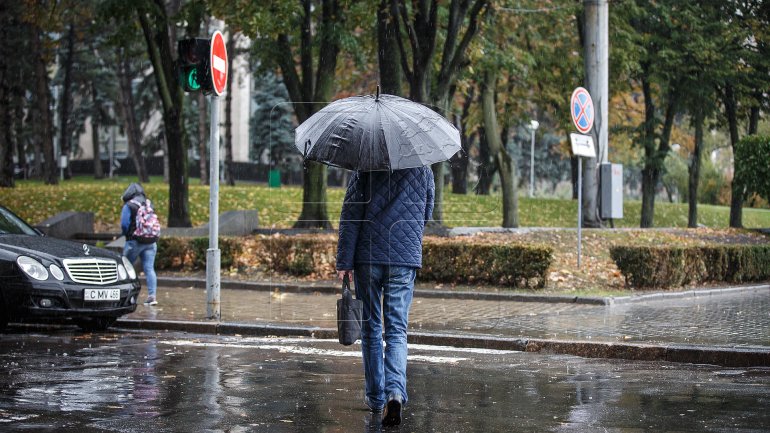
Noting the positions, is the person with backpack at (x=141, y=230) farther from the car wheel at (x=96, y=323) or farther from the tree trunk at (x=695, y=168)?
the tree trunk at (x=695, y=168)

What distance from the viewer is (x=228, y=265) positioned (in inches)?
812

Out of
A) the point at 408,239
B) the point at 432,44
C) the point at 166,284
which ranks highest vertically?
the point at 432,44

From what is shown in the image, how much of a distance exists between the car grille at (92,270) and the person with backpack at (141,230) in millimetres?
2745

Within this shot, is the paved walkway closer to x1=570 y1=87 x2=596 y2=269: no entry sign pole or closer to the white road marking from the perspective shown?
the white road marking

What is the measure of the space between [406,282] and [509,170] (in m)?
21.0

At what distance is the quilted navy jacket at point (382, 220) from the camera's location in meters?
7.39

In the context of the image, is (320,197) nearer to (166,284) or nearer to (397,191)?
(166,284)

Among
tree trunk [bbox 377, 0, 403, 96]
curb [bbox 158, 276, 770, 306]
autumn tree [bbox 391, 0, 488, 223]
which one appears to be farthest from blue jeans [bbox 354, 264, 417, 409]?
tree trunk [bbox 377, 0, 403, 96]

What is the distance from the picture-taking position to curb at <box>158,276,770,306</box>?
1661 centimetres

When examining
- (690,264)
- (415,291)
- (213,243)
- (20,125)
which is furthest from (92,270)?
(20,125)

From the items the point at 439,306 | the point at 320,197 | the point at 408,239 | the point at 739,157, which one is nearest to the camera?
the point at 408,239

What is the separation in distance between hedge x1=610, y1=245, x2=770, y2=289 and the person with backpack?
7.11 m

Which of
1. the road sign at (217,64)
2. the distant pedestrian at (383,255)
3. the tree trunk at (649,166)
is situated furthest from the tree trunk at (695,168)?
the distant pedestrian at (383,255)

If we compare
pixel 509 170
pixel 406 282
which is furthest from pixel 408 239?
pixel 509 170
